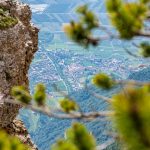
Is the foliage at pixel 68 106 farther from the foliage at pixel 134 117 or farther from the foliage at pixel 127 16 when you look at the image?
the foliage at pixel 134 117

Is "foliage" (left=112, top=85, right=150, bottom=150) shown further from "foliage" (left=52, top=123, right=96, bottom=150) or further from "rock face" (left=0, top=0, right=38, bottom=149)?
"rock face" (left=0, top=0, right=38, bottom=149)

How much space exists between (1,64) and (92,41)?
2260 centimetres

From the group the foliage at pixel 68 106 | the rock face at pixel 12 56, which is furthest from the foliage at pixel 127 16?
the rock face at pixel 12 56

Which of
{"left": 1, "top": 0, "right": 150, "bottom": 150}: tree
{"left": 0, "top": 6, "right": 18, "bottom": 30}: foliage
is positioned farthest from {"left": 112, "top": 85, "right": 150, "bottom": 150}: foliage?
{"left": 0, "top": 6, "right": 18, "bottom": 30}: foliage

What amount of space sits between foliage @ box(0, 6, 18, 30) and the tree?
867 inches

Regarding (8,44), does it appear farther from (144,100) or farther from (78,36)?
(144,100)

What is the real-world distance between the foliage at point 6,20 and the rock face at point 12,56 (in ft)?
0.51

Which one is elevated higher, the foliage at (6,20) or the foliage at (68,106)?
the foliage at (68,106)

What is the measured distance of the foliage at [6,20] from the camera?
32.1 meters

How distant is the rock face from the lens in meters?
31.5

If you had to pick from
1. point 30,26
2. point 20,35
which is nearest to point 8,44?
point 20,35

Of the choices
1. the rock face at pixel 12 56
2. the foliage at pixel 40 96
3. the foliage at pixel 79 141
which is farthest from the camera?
the rock face at pixel 12 56

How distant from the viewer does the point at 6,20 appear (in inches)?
1283

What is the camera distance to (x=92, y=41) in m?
9.18
